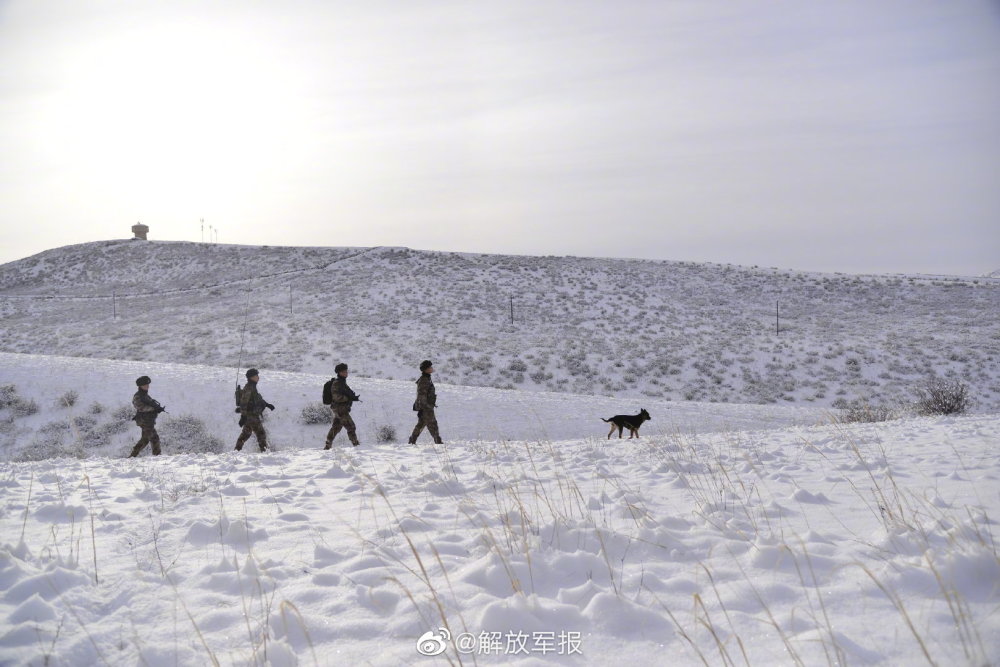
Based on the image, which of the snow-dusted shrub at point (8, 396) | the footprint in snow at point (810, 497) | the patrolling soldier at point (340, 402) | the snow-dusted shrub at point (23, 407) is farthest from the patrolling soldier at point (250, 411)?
the footprint in snow at point (810, 497)

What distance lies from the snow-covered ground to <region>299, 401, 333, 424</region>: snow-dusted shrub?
8.03 meters

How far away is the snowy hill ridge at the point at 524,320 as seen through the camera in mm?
26859

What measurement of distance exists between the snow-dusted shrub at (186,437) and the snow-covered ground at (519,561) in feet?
21.4

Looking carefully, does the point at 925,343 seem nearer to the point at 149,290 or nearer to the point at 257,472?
the point at 257,472

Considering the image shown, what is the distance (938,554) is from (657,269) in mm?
50420

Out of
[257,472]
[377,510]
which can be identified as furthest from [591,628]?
[257,472]

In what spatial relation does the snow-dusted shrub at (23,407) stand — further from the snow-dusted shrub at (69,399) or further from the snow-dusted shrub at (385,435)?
the snow-dusted shrub at (385,435)

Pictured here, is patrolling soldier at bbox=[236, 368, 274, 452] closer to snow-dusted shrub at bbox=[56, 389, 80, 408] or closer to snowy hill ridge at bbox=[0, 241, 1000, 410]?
snow-dusted shrub at bbox=[56, 389, 80, 408]

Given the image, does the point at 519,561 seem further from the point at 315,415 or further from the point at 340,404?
the point at 315,415

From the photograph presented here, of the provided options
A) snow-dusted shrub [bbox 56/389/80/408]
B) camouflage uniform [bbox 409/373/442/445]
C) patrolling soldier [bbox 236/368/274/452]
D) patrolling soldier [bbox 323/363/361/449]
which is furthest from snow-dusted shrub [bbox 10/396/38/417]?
camouflage uniform [bbox 409/373/442/445]

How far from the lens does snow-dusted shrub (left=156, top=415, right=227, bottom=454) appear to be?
46.8 ft

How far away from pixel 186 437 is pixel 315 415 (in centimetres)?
303

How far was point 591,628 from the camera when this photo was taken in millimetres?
2996

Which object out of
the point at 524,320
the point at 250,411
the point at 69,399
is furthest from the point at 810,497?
the point at 524,320
